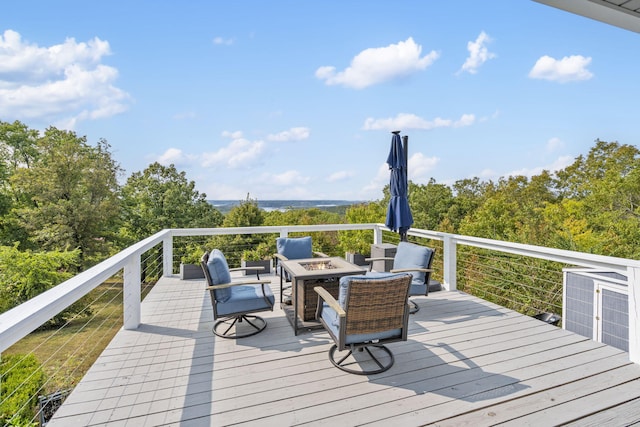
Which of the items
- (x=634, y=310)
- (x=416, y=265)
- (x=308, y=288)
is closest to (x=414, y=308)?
(x=416, y=265)

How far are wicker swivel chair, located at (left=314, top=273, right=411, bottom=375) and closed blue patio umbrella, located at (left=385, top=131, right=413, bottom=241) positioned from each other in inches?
95.7

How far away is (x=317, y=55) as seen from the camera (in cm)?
1063

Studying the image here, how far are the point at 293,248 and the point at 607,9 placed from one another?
4.07m

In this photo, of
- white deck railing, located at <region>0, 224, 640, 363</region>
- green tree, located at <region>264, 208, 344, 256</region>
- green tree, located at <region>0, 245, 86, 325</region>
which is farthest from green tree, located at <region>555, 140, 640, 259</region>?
green tree, located at <region>0, 245, 86, 325</region>

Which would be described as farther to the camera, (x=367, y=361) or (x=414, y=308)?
(x=414, y=308)

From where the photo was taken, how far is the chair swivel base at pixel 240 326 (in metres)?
3.61

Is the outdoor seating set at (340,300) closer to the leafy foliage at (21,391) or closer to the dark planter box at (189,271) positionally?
the dark planter box at (189,271)

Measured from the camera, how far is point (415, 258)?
4.38 m

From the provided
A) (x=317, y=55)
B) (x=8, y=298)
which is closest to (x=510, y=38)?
(x=317, y=55)

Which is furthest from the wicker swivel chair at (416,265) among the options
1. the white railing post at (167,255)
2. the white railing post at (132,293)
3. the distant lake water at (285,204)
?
the distant lake water at (285,204)

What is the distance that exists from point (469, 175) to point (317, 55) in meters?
24.0

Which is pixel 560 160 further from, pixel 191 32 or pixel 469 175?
pixel 191 32

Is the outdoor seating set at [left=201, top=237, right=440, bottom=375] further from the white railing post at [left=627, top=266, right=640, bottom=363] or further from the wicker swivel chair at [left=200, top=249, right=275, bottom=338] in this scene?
the white railing post at [left=627, top=266, right=640, bottom=363]

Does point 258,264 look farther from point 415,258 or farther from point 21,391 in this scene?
point 21,391
